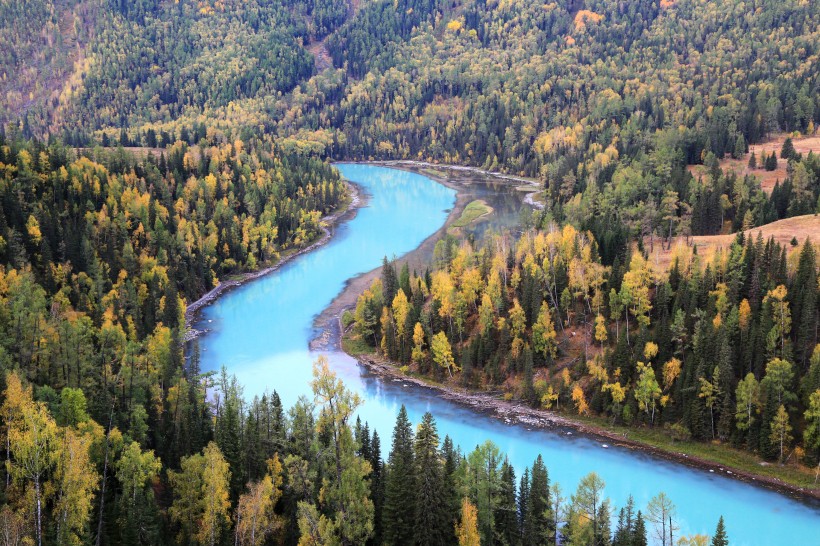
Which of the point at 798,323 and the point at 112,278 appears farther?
the point at 112,278

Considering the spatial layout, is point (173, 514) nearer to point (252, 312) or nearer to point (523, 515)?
point (523, 515)

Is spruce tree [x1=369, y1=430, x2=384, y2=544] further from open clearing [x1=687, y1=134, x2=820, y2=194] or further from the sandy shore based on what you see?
open clearing [x1=687, y1=134, x2=820, y2=194]

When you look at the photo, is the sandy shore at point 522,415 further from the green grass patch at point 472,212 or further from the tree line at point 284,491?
the green grass patch at point 472,212

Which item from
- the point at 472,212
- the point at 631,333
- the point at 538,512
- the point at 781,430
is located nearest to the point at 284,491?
the point at 538,512


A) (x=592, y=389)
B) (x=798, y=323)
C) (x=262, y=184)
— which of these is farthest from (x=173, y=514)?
(x=262, y=184)

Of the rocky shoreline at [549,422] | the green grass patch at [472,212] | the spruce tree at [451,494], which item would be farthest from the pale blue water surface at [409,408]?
the spruce tree at [451,494]

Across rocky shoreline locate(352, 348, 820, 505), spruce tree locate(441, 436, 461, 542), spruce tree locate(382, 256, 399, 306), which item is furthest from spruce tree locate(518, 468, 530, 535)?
spruce tree locate(382, 256, 399, 306)
